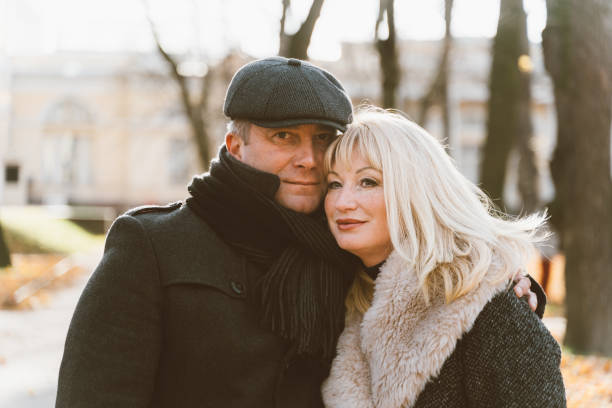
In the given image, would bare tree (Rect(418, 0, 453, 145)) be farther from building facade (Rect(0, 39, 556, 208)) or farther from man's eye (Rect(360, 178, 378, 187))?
building facade (Rect(0, 39, 556, 208))

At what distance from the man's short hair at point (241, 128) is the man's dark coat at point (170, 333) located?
0.45 metres

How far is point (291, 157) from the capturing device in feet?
9.50

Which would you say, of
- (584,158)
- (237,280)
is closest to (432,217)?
(237,280)

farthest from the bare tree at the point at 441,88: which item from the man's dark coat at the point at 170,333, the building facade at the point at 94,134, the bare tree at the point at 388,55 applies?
the building facade at the point at 94,134

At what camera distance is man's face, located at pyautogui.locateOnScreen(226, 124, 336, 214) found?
2.87m

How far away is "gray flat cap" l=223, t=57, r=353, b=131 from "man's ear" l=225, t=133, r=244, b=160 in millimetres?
89

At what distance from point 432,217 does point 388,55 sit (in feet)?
27.0

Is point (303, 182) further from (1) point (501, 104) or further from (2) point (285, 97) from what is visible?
(1) point (501, 104)

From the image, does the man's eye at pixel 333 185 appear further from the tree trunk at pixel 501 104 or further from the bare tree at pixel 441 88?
the bare tree at pixel 441 88

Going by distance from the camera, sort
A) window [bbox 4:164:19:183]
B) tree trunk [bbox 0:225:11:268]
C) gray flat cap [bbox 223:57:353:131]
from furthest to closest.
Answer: window [bbox 4:164:19:183] < tree trunk [bbox 0:225:11:268] < gray flat cap [bbox 223:57:353:131]

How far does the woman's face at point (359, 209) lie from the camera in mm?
2809

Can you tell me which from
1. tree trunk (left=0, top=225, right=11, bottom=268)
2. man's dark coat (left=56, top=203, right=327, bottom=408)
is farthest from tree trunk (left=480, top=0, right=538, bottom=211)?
tree trunk (left=0, top=225, right=11, bottom=268)

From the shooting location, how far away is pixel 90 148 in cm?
4472

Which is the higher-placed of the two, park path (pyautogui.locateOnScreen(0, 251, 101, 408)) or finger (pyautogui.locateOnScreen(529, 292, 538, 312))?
finger (pyautogui.locateOnScreen(529, 292, 538, 312))
